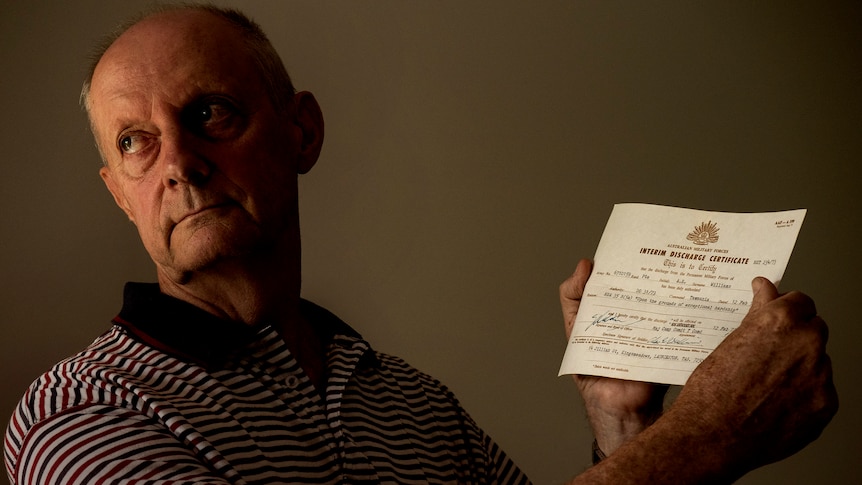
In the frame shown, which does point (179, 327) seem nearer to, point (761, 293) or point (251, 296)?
point (251, 296)

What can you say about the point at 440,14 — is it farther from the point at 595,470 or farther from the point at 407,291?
the point at 595,470

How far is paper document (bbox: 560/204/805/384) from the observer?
108cm

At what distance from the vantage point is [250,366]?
1143mm

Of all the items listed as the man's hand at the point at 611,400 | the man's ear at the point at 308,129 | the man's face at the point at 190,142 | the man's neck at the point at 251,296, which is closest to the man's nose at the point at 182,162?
the man's face at the point at 190,142

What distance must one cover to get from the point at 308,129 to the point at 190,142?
284mm

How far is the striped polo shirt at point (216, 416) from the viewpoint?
92cm

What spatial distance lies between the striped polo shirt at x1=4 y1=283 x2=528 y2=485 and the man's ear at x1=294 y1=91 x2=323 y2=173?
0.26 metres

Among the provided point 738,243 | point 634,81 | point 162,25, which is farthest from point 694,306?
point 634,81

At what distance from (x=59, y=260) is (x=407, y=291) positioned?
0.83 metres

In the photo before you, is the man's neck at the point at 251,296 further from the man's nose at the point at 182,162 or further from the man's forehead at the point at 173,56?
the man's forehead at the point at 173,56

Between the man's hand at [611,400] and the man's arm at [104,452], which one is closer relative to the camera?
the man's arm at [104,452]
